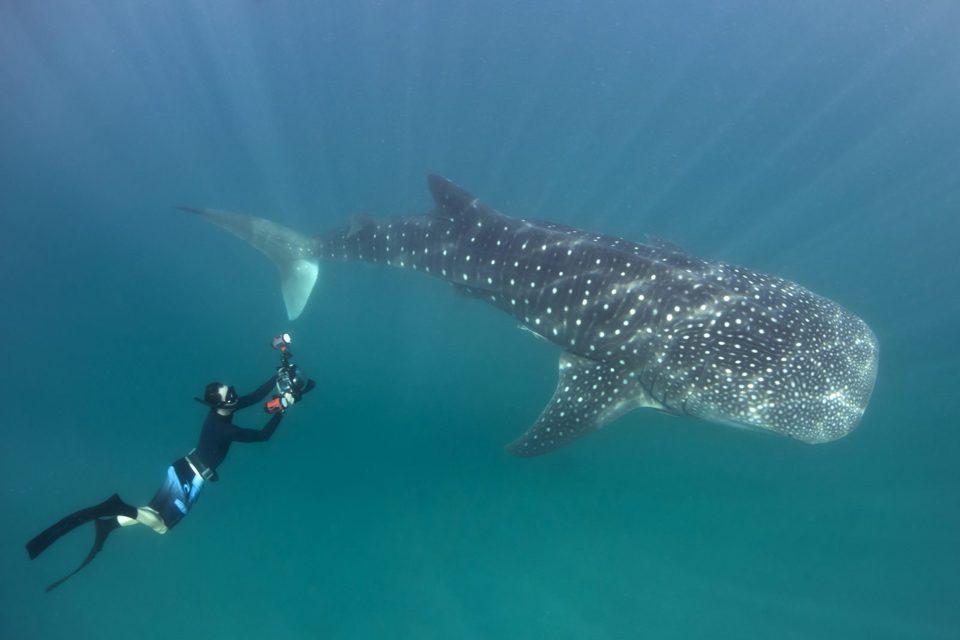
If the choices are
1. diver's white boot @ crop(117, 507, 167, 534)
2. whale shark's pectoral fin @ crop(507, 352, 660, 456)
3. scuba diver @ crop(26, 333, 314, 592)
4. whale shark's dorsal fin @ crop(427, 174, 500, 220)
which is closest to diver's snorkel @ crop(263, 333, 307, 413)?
scuba diver @ crop(26, 333, 314, 592)

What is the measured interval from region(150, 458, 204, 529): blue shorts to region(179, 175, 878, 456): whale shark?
13.4ft

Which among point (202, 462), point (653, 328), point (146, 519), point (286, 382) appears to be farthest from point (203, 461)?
point (653, 328)

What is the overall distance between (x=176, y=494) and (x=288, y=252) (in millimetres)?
5795

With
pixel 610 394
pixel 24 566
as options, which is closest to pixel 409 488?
pixel 610 394

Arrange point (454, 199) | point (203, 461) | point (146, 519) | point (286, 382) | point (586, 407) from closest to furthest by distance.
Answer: point (286, 382)
point (146, 519)
point (203, 461)
point (586, 407)
point (454, 199)

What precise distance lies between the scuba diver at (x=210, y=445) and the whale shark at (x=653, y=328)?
2.93 metres

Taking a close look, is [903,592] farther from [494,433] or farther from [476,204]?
[476,204]

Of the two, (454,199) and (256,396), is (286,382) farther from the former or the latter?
(454,199)

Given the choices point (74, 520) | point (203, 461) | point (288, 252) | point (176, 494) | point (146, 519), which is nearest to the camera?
point (74, 520)

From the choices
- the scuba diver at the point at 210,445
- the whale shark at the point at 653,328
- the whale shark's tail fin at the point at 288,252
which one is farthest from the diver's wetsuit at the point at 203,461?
the whale shark's tail fin at the point at 288,252

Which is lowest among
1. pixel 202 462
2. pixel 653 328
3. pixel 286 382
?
pixel 202 462

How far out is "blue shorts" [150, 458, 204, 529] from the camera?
6078mm

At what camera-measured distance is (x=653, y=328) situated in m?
6.11

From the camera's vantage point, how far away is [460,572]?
30.1 ft
